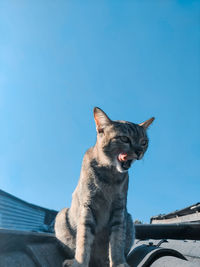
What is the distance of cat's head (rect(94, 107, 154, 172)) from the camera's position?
2.46 m

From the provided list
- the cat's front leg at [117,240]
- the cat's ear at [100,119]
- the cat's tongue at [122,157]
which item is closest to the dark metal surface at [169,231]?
the cat's front leg at [117,240]

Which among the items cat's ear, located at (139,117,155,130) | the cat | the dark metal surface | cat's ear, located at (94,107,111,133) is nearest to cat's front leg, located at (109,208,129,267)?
the cat

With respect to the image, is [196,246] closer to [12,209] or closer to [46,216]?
[12,209]

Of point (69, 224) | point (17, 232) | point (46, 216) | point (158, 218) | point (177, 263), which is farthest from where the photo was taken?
point (46, 216)

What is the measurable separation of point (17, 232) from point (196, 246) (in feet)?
6.07

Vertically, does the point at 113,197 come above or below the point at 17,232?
above

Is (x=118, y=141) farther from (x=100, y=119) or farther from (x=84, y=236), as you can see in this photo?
(x=84, y=236)

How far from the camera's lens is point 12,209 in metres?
24.3

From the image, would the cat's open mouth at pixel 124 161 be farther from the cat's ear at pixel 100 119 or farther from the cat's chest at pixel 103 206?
the cat's ear at pixel 100 119

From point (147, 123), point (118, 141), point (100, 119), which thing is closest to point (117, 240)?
point (118, 141)

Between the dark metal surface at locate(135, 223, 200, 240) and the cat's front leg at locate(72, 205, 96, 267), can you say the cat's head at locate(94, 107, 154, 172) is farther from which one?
the dark metal surface at locate(135, 223, 200, 240)

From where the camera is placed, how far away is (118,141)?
2.57m

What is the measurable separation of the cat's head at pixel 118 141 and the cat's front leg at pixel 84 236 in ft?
1.93

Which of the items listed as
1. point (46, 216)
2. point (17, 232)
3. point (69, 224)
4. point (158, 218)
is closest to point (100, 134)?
point (69, 224)
